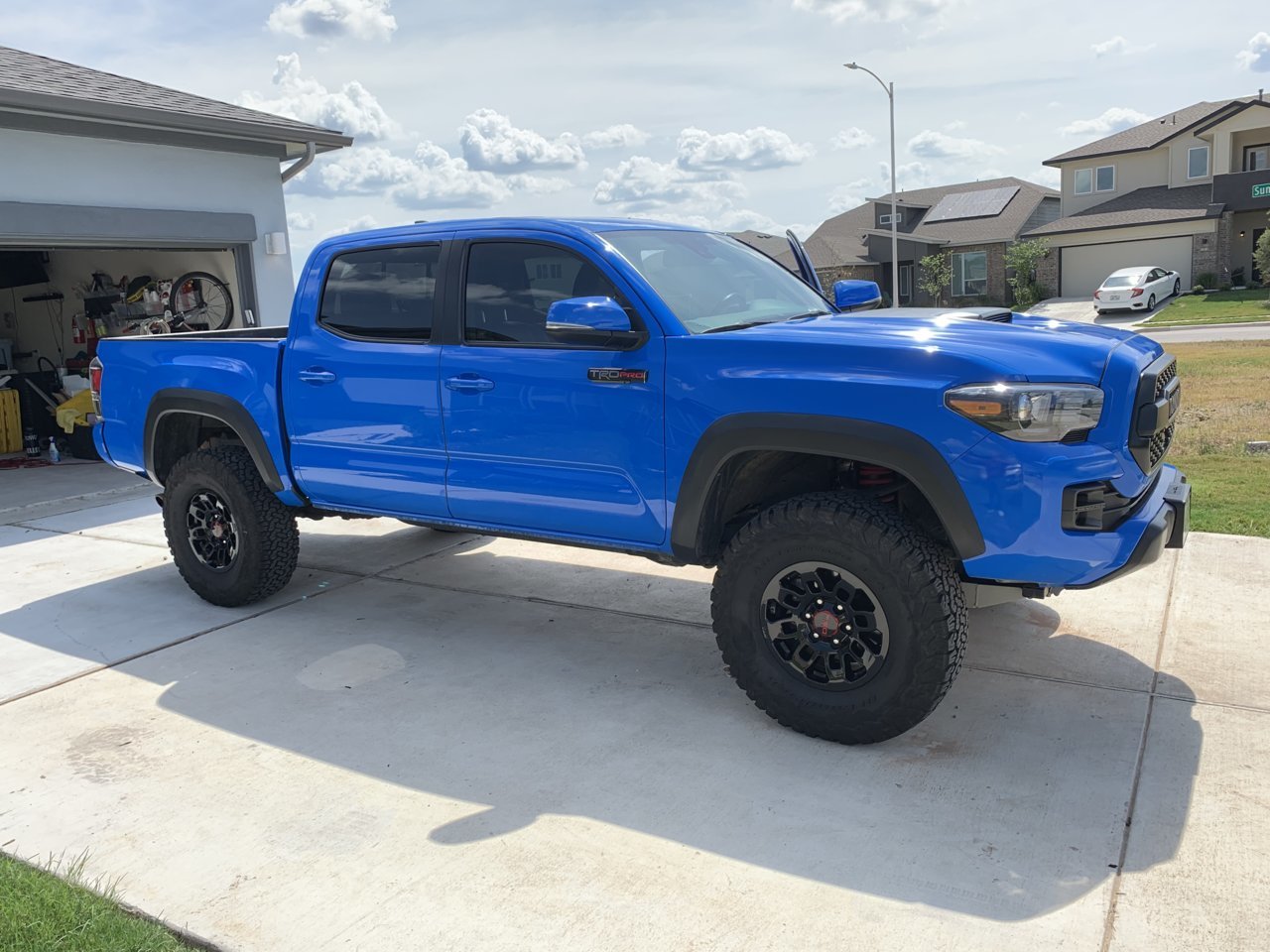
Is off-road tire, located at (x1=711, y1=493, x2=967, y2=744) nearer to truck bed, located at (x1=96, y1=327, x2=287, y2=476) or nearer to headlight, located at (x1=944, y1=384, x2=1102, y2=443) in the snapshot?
headlight, located at (x1=944, y1=384, x2=1102, y2=443)

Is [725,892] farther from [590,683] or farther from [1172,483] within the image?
[1172,483]

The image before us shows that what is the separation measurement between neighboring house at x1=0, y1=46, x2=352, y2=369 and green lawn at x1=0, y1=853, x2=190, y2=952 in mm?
8001

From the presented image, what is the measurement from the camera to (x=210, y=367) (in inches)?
223

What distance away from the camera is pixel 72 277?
14.8m

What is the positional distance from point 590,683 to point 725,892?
68.1 inches

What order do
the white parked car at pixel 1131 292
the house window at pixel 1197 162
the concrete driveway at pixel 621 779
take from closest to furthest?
the concrete driveway at pixel 621 779 < the white parked car at pixel 1131 292 < the house window at pixel 1197 162

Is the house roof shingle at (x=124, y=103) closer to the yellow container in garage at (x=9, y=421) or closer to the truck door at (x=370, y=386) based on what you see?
the yellow container in garage at (x=9, y=421)

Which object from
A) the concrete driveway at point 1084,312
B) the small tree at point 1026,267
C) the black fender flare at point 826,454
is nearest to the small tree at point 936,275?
the small tree at point 1026,267

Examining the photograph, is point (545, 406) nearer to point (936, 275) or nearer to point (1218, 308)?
point (1218, 308)

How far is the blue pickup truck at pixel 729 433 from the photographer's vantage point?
354 centimetres

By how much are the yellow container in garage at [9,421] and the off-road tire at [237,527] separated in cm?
860

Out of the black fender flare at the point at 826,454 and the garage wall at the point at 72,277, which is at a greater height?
the garage wall at the point at 72,277

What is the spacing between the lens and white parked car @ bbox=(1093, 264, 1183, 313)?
33938 mm

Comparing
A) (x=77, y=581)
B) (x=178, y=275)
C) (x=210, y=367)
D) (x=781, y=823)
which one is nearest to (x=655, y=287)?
(x=781, y=823)
